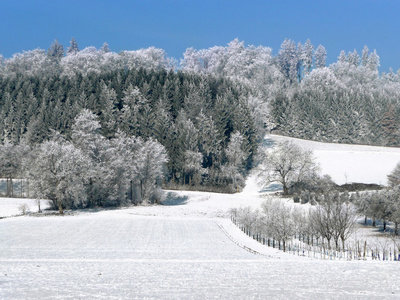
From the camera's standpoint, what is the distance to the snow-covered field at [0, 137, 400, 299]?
1703 centimetres

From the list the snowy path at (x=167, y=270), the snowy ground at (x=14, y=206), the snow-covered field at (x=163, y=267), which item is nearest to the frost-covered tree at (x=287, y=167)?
the snow-covered field at (x=163, y=267)

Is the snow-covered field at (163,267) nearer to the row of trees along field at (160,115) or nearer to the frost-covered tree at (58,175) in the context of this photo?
the frost-covered tree at (58,175)

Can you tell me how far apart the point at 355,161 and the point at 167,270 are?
75879mm

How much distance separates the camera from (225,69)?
6570 inches

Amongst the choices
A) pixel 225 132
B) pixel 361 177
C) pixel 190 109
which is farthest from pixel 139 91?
pixel 361 177

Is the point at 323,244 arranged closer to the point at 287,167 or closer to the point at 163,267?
the point at 163,267

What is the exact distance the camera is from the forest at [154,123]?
219 ft

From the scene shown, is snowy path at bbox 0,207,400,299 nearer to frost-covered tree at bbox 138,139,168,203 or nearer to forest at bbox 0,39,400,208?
forest at bbox 0,39,400,208

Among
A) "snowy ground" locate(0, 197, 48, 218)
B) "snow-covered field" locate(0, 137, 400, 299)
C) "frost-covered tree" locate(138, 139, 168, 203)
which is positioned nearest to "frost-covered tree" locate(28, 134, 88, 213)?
"snowy ground" locate(0, 197, 48, 218)

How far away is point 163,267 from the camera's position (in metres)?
23.3

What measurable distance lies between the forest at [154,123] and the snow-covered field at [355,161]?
50.2ft

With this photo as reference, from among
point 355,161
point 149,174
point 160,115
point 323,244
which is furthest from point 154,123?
point 323,244

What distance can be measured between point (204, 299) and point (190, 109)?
84.0 meters

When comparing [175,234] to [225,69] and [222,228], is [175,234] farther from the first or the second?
[225,69]
